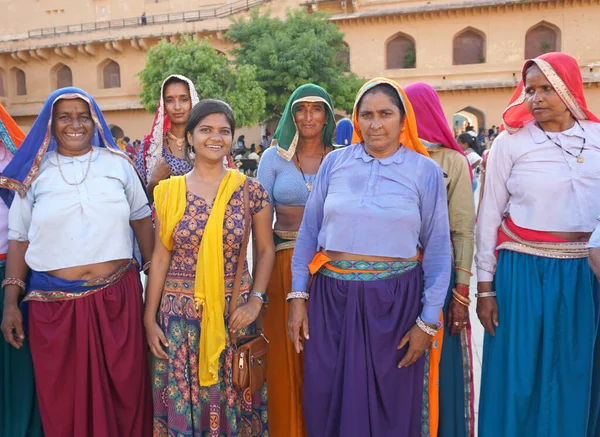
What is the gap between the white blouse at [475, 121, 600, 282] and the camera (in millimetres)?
2238

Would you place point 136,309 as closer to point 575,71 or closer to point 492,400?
point 492,400

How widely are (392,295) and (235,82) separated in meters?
16.5

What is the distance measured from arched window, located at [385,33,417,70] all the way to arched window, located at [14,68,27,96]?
18.3m

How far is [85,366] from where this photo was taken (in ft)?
7.72

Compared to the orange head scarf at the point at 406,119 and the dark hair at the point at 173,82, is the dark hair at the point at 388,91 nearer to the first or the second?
the orange head scarf at the point at 406,119

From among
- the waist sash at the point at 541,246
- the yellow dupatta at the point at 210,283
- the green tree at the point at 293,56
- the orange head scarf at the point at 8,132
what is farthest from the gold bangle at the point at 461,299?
the green tree at the point at 293,56

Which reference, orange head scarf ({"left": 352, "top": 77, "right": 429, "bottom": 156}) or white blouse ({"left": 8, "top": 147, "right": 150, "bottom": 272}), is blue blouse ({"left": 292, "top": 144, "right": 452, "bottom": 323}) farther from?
white blouse ({"left": 8, "top": 147, "right": 150, "bottom": 272})

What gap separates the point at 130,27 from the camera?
23.3m

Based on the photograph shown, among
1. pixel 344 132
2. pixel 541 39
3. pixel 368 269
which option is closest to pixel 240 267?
pixel 368 269

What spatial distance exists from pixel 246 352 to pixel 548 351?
1.33 m

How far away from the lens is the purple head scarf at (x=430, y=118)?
2543 millimetres

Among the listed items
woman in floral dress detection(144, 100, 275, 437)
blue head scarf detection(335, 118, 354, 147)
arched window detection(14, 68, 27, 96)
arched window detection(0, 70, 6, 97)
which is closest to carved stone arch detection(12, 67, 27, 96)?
arched window detection(14, 68, 27, 96)

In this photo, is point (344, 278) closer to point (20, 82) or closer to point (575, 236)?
point (575, 236)

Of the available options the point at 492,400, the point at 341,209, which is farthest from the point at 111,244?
the point at 492,400
